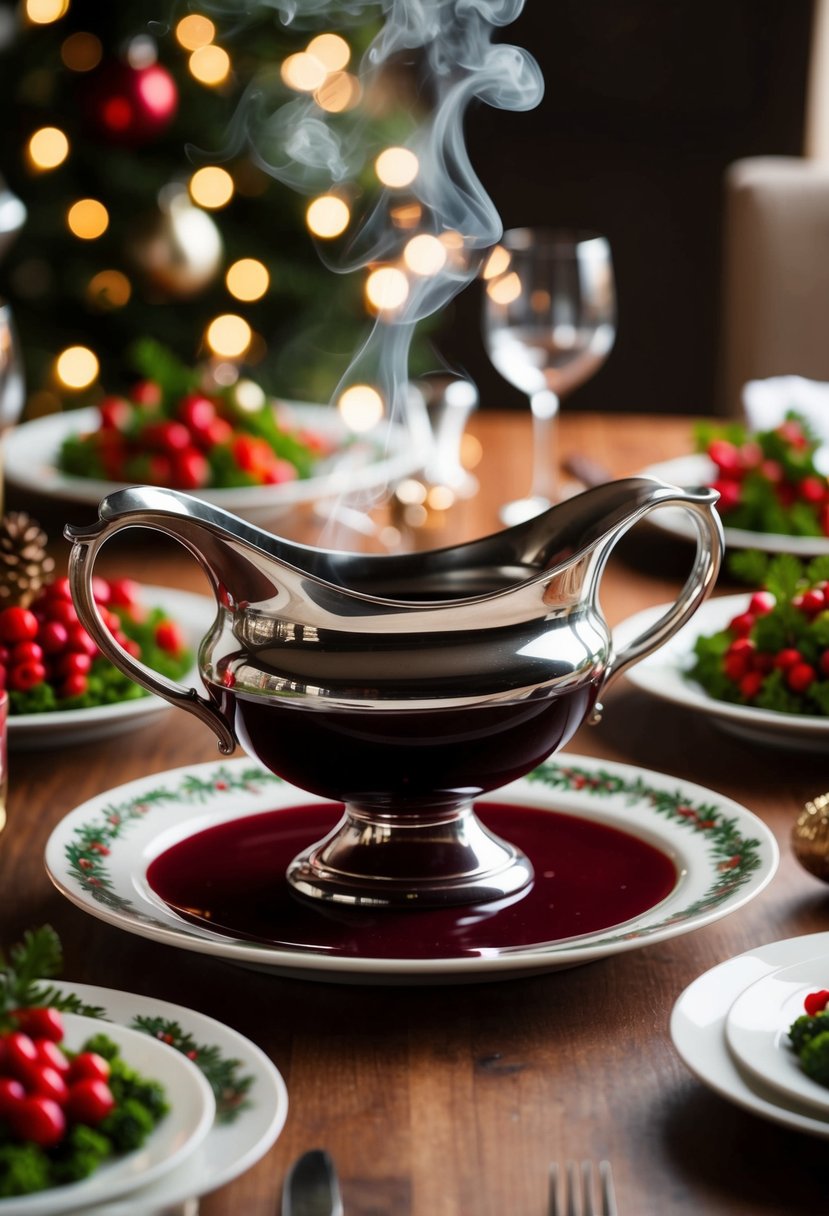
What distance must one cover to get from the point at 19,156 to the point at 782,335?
57.4 inches

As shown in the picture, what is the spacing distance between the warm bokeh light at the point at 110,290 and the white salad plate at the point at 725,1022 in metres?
2.59

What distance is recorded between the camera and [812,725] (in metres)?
0.99

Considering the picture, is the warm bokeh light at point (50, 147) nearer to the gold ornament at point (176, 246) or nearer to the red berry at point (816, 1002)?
the gold ornament at point (176, 246)

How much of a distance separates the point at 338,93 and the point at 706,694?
2313 millimetres

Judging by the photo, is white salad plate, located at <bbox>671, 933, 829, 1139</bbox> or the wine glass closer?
white salad plate, located at <bbox>671, 933, 829, 1139</bbox>

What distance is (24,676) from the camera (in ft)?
3.46

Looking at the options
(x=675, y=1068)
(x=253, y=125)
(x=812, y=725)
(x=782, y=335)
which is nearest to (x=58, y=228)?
(x=253, y=125)

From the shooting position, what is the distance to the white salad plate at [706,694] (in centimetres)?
101

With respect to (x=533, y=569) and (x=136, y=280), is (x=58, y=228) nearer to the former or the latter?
(x=136, y=280)

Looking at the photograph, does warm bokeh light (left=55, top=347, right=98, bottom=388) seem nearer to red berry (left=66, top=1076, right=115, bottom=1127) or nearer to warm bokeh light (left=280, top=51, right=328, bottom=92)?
warm bokeh light (left=280, top=51, right=328, bottom=92)

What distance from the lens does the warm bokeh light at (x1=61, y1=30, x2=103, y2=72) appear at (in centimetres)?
286

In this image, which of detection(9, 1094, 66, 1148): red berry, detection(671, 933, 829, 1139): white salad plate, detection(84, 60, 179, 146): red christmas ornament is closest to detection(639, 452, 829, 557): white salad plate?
detection(671, 933, 829, 1139): white salad plate

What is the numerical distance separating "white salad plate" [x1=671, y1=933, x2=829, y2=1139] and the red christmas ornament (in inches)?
90.5

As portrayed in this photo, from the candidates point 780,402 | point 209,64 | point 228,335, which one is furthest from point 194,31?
point 780,402
